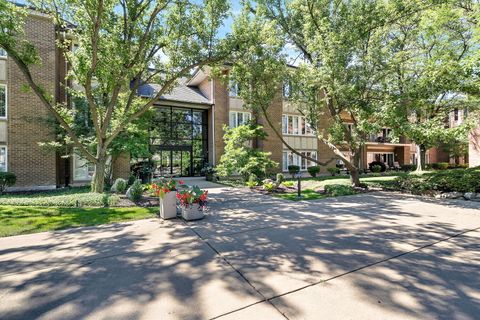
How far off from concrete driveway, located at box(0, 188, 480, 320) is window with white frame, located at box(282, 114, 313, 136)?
652 inches

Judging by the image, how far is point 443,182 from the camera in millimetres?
11539

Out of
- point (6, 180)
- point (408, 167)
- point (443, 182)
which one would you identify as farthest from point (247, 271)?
point (408, 167)

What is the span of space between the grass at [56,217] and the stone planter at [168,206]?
0.65 metres

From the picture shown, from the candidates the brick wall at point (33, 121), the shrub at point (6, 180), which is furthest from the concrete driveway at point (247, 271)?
the brick wall at point (33, 121)

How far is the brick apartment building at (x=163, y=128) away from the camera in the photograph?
13125 mm

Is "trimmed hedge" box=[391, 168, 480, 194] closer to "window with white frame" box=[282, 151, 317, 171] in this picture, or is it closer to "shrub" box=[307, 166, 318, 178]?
"shrub" box=[307, 166, 318, 178]

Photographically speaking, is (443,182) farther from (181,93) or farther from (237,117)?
(181,93)

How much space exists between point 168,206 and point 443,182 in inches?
504

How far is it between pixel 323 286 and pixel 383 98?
11346mm

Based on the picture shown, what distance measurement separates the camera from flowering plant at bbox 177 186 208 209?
697cm

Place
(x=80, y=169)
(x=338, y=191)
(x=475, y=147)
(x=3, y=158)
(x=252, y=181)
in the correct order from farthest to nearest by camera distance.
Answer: (x=475, y=147), (x=80, y=169), (x=252, y=181), (x=3, y=158), (x=338, y=191)

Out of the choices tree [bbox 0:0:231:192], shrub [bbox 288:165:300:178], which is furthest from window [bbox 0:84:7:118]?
shrub [bbox 288:165:300:178]

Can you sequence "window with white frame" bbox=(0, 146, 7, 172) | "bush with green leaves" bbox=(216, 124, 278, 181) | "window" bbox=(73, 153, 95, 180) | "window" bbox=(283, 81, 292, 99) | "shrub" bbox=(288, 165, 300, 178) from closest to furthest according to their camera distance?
"window with white frame" bbox=(0, 146, 7, 172), "window" bbox=(283, 81, 292, 99), "bush with green leaves" bbox=(216, 124, 278, 181), "window" bbox=(73, 153, 95, 180), "shrub" bbox=(288, 165, 300, 178)

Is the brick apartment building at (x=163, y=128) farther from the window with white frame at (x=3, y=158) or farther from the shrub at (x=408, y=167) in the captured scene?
the shrub at (x=408, y=167)
